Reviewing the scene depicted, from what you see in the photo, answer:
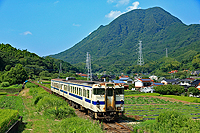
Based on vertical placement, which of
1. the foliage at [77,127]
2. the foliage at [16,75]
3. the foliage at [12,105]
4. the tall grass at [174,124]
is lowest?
the foliage at [12,105]

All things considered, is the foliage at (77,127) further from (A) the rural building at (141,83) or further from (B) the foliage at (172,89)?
(A) the rural building at (141,83)

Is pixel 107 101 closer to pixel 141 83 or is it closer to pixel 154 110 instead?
pixel 154 110

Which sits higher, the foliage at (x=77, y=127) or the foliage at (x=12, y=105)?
the foliage at (x=77, y=127)

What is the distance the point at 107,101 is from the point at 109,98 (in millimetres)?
266

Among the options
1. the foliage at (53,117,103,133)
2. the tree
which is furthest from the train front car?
the tree

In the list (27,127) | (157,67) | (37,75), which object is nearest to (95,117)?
(27,127)

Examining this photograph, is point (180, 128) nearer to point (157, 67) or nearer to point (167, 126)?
point (167, 126)

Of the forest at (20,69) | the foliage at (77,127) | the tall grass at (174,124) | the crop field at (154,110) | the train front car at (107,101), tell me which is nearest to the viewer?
the foliage at (77,127)

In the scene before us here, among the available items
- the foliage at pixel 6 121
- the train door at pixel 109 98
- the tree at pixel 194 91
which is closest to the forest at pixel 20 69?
the tree at pixel 194 91

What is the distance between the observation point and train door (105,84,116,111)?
13.8 m

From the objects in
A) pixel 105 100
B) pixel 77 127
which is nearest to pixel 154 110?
pixel 105 100

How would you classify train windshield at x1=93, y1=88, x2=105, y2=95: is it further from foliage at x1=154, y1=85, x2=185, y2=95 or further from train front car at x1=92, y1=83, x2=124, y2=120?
foliage at x1=154, y1=85, x2=185, y2=95

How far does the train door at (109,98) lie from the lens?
13766 mm

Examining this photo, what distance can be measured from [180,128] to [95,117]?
19.0 feet
